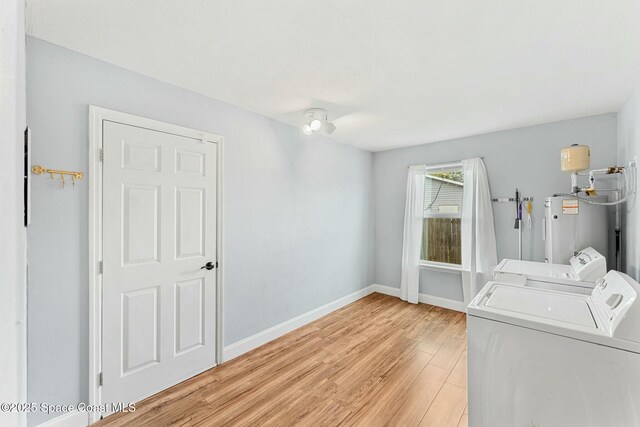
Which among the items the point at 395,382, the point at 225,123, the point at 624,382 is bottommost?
the point at 395,382

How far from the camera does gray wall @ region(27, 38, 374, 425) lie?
1694mm

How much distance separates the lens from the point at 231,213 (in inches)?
106

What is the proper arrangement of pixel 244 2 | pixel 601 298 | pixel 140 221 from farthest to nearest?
1. pixel 140 221
2. pixel 601 298
3. pixel 244 2

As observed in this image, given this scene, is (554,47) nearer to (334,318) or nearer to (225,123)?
(225,123)

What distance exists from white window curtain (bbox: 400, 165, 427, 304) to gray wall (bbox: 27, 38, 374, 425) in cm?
66

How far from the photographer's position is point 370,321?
11.5 ft

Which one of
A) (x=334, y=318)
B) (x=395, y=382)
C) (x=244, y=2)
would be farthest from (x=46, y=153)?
(x=334, y=318)

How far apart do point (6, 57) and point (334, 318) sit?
368cm

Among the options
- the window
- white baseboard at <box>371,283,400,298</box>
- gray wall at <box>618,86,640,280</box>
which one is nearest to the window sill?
the window

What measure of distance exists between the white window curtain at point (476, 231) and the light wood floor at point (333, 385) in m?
0.67

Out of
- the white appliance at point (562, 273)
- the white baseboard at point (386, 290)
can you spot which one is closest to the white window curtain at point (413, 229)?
the white baseboard at point (386, 290)

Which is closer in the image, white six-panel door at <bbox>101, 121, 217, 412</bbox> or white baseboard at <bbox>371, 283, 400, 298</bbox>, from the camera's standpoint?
white six-panel door at <bbox>101, 121, 217, 412</bbox>

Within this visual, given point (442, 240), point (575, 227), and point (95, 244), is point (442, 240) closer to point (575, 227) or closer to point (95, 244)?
point (575, 227)

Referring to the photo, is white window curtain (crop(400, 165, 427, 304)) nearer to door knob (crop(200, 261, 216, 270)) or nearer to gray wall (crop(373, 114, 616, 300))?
gray wall (crop(373, 114, 616, 300))
